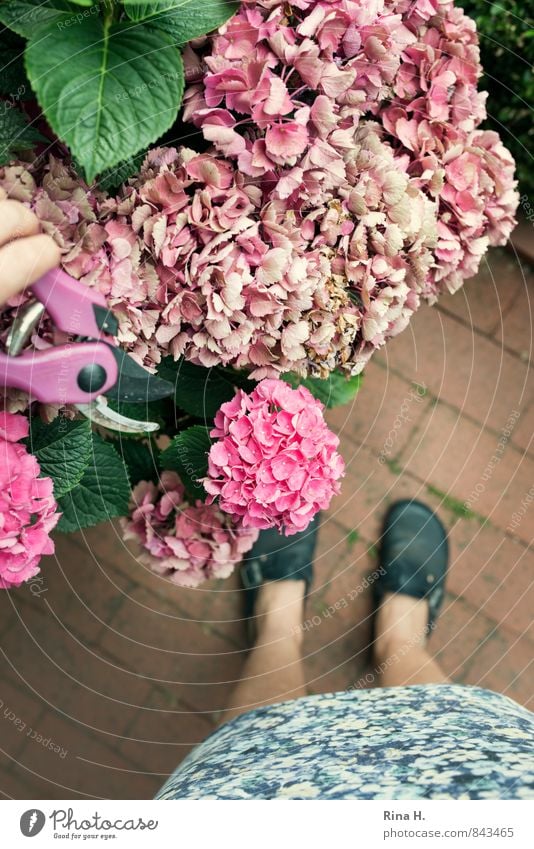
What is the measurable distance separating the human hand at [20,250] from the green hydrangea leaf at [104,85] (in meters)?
0.10

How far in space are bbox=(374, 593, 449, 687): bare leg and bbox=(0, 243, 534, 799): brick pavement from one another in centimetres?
5

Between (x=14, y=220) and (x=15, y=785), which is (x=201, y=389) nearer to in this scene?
(x=14, y=220)

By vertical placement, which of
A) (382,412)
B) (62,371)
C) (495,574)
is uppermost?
(62,371)

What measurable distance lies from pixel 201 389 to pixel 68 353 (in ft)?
1.12

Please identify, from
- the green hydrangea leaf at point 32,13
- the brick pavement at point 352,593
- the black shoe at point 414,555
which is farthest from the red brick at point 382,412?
the green hydrangea leaf at point 32,13

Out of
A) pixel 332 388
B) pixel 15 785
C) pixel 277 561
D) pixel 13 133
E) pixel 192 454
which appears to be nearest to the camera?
pixel 13 133

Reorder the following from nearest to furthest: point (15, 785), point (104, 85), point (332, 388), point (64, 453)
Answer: point (104, 85)
point (64, 453)
point (332, 388)
point (15, 785)

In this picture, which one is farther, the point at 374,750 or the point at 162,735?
the point at 162,735

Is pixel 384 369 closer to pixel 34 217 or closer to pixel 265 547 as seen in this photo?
pixel 265 547

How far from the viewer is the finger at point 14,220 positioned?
74 centimetres

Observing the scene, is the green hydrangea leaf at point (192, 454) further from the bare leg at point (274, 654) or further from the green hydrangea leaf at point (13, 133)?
the bare leg at point (274, 654)

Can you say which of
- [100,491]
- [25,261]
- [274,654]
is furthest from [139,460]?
[274,654]

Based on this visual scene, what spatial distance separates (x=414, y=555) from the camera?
1.87 metres

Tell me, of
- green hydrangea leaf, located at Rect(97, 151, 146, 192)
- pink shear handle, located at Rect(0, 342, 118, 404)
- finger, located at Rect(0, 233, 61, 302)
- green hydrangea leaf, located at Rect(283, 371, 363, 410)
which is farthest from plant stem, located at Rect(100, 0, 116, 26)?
green hydrangea leaf, located at Rect(283, 371, 363, 410)
